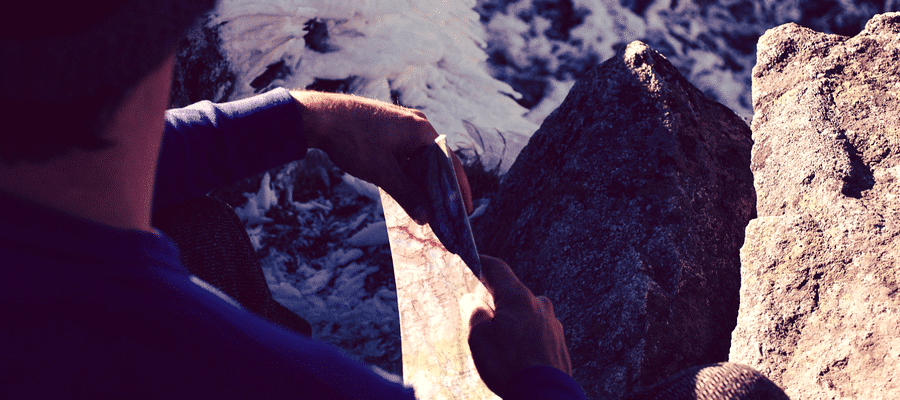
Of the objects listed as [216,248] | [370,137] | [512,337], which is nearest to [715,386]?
[512,337]

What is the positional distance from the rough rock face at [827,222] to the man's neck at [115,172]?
987 millimetres

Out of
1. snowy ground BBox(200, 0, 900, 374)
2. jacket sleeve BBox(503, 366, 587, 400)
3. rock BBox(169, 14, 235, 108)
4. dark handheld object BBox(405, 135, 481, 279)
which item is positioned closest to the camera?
jacket sleeve BBox(503, 366, 587, 400)

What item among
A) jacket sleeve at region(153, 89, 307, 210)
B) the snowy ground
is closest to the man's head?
jacket sleeve at region(153, 89, 307, 210)

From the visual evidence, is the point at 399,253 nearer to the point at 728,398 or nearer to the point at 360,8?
the point at 728,398

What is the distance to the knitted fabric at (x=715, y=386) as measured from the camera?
0.82 metres

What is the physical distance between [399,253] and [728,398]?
28.9 inches

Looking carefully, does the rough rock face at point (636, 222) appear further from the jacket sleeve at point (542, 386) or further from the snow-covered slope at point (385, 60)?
the snow-covered slope at point (385, 60)

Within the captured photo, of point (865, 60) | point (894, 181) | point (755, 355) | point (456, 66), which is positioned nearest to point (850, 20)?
point (456, 66)

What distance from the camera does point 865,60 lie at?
1159mm

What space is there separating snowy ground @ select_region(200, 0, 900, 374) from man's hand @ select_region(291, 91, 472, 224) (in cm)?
76

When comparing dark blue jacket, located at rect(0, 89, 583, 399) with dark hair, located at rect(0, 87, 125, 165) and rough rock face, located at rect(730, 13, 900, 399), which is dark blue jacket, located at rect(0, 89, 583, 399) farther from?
rough rock face, located at rect(730, 13, 900, 399)

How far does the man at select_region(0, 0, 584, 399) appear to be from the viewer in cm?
33

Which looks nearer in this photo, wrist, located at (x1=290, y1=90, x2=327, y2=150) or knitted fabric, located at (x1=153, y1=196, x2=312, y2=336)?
knitted fabric, located at (x1=153, y1=196, x2=312, y2=336)

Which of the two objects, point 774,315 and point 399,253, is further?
point 399,253
